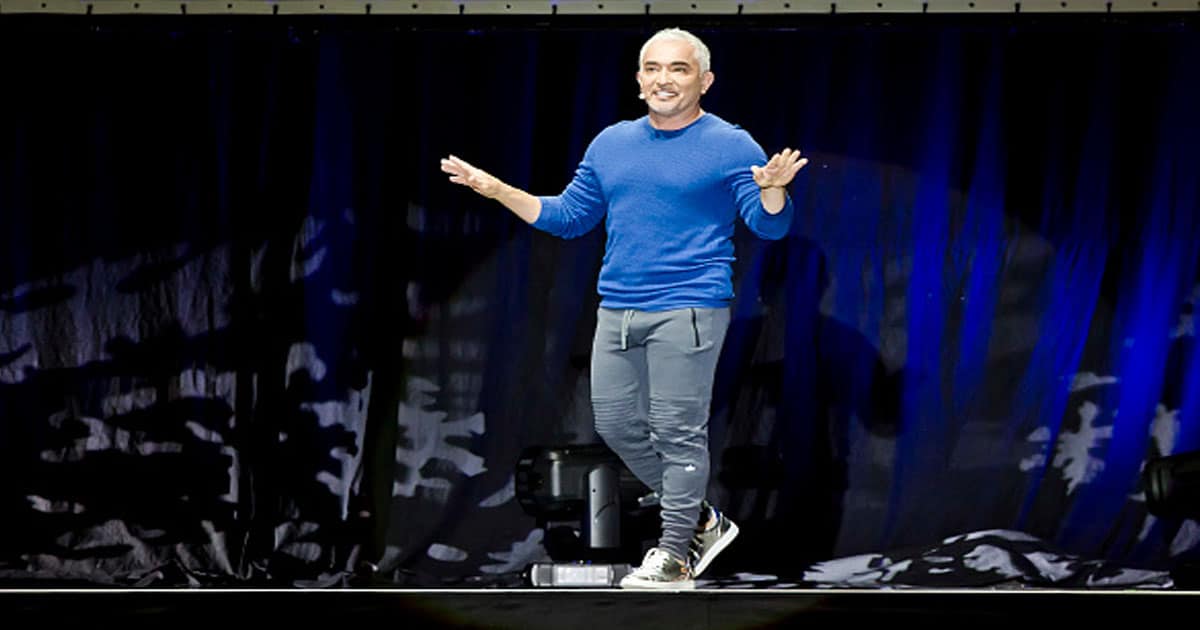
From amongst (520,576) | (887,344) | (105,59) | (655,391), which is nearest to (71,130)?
(105,59)

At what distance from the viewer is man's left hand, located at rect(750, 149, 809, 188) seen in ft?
10.3

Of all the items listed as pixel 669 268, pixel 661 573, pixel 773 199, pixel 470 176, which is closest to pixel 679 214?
pixel 669 268

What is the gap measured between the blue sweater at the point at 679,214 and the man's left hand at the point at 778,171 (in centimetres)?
14

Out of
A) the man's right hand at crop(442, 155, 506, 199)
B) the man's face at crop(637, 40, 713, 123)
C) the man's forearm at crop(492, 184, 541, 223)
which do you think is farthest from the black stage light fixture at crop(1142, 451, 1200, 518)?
the man's right hand at crop(442, 155, 506, 199)

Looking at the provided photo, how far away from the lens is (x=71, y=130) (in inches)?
193

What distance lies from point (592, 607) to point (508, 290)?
2406mm

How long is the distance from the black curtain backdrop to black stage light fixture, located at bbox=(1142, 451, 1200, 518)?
2.62 feet

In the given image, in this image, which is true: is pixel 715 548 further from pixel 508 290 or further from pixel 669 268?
pixel 508 290

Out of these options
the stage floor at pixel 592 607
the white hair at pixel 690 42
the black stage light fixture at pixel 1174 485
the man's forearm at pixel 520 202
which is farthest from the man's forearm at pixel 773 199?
the black stage light fixture at pixel 1174 485

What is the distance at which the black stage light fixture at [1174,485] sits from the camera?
3.78m

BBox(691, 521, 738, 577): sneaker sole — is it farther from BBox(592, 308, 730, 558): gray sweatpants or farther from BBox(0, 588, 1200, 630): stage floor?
BBox(0, 588, 1200, 630): stage floor

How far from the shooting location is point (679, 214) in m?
3.40

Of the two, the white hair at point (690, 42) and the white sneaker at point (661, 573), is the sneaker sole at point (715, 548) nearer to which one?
the white sneaker at point (661, 573)

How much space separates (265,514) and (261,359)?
20.9 inches
